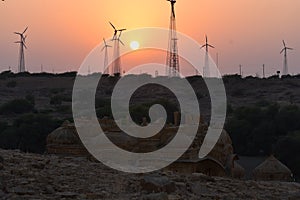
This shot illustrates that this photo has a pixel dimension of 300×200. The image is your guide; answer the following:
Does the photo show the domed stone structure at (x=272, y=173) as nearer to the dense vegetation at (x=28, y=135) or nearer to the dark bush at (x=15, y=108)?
the dense vegetation at (x=28, y=135)

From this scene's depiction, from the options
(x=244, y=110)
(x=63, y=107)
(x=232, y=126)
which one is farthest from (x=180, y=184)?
(x=63, y=107)

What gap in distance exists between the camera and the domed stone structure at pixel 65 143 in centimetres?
2319

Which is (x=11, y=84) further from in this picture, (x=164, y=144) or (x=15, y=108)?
(x=164, y=144)

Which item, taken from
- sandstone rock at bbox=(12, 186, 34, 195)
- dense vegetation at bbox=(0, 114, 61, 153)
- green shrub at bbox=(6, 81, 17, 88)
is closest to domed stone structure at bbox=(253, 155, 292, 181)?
sandstone rock at bbox=(12, 186, 34, 195)

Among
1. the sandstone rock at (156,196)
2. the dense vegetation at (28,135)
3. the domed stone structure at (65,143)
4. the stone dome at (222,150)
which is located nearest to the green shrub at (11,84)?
the dense vegetation at (28,135)

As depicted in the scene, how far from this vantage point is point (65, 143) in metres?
23.5

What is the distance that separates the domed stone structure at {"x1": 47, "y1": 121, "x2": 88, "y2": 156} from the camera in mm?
23188

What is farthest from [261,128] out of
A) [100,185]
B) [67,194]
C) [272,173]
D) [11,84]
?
[11,84]

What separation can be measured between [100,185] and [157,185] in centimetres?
122

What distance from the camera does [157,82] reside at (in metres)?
78.3

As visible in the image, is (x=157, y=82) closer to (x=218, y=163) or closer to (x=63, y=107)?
(x=63, y=107)

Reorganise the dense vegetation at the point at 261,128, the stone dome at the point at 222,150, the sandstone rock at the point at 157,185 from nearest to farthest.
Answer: the sandstone rock at the point at 157,185, the stone dome at the point at 222,150, the dense vegetation at the point at 261,128

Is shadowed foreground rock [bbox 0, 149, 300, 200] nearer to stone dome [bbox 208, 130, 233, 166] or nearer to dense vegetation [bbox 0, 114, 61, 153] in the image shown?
stone dome [bbox 208, 130, 233, 166]

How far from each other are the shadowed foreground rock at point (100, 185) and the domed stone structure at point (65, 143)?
7.72 metres
